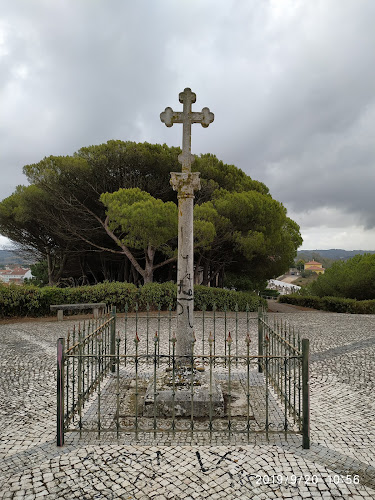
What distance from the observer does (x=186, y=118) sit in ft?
16.0

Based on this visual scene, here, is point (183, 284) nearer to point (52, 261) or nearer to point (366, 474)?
point (366, 474)

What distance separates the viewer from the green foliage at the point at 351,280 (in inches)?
696

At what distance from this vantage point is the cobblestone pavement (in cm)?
271

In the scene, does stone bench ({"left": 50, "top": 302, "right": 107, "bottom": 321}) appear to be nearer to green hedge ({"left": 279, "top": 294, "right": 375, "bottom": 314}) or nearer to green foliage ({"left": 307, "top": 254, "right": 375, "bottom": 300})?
green hedge ({"left": 279, "top": 294, "right": 375, "bottom": 314})

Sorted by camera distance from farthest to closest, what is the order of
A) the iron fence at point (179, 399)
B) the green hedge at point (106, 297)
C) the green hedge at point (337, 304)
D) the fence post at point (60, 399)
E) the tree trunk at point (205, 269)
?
the tree trunk at point (205, 269) < the green hedge at point (337, 304) < the green hedge at point (106, 297) < the iron fence at point (179, 399) < the fence post at point (60, 399)

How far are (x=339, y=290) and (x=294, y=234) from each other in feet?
12.9

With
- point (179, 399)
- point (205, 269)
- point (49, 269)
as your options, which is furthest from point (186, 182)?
point (49, 269)

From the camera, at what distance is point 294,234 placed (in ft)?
62.8

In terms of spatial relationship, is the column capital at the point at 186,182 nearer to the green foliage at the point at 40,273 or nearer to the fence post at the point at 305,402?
the fence post at the point at 305,402

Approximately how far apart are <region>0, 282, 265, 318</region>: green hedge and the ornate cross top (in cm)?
783

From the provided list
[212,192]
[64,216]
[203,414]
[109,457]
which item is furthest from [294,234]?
[109,457]

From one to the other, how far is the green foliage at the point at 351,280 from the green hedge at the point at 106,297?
6.38m

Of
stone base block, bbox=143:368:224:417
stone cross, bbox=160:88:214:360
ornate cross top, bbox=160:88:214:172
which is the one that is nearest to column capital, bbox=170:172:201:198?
stone cross, bbox=160:88:214:360

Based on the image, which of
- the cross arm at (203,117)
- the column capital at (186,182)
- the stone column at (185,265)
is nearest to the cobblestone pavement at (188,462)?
the stone column at (185,265)
